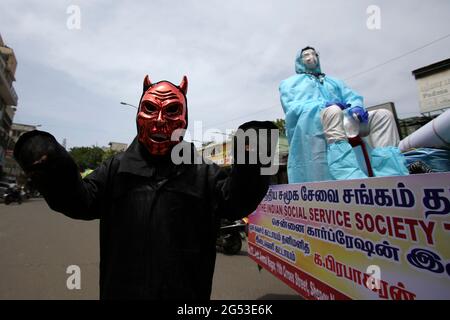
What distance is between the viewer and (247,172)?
1.03m

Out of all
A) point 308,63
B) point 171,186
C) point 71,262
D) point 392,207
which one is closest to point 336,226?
point 392,207

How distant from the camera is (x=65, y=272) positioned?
14.3ft

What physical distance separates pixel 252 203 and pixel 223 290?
316 cm

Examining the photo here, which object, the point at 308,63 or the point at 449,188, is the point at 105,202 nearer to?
the point at 449,188

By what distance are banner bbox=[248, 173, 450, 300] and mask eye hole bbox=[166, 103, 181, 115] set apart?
3.30 ft

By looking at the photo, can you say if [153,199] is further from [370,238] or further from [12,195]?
[12,195]

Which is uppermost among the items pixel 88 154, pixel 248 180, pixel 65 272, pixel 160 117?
pixel 88 154

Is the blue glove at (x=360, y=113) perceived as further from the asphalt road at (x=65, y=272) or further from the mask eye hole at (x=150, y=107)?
the asphalt road at (x=65, y=272)

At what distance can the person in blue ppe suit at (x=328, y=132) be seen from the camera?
2088 mm

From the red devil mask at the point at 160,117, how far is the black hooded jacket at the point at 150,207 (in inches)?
3.6

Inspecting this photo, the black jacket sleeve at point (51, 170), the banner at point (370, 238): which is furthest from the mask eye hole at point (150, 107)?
the banner at point (370, 238)

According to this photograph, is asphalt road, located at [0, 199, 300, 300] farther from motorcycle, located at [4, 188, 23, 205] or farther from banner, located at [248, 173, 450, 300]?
motorcycle, located at [4, 188, 23, 205]

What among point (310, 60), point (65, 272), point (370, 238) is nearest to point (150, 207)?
point (370, 238)

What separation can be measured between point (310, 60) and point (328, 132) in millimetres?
1079
